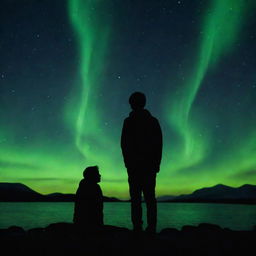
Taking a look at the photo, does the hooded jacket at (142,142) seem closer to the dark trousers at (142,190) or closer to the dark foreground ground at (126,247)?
the dark trousers at (142,190)

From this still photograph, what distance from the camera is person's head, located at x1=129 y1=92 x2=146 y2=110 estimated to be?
6074 mm

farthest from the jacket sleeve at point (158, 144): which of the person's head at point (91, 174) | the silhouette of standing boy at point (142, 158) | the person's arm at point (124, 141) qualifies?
the person's head at point (91, 174)

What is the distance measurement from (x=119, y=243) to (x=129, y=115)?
2.71 metres

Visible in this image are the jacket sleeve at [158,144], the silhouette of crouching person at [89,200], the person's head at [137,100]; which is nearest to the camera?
the jacket sleeve at [158,144]

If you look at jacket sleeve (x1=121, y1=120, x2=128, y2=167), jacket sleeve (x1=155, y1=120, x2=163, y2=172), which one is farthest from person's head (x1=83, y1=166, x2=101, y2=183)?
jacket sleeve (x1=155, y1=120, x2=163, y2=172)

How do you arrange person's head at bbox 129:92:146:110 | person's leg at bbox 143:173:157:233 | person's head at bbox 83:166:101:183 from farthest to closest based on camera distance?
person's head at bbox 83:166:101:183
person's head at bbox 129:92:146:110
person's leg at bbox 143:173:157:233

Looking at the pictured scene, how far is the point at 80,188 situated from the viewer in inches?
289

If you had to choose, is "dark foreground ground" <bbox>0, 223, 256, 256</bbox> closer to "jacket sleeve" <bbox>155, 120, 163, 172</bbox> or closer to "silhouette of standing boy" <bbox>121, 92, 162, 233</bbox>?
"silhouette of standing boy" <bbox>121, 92, 162, 233</bbox>

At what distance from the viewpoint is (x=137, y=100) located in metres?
6.07

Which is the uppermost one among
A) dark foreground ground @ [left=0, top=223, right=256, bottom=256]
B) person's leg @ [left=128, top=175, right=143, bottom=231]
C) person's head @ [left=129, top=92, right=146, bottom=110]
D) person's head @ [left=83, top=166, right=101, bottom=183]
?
person's head @ [left=129, top=92, right=146, bottom=110]

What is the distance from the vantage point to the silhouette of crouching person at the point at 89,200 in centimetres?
715

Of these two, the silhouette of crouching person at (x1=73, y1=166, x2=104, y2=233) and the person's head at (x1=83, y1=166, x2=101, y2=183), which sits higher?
the person's head at (x1=83, y1=166, x2=101, y2=183)

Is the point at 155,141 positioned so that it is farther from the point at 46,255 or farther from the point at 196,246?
the point at 46,255

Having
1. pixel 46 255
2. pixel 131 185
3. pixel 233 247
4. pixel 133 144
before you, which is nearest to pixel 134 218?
pixel 131 185
